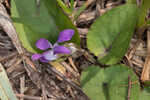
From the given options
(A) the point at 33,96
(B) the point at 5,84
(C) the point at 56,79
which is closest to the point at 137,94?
(C) the point at 56,79

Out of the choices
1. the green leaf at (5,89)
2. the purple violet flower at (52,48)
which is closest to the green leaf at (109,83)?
the purple violet flower at (52,48)

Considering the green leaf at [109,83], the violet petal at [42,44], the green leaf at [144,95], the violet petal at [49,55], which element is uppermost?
the violet petal at [42,44]

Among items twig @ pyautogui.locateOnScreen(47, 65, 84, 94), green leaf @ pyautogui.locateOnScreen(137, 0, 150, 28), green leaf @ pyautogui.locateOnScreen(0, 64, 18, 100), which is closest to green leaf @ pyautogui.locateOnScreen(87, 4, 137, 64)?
green leaf @ pyautogui.locateOnScreen(137, 0, 150, 28)

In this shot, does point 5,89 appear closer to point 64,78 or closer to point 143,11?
point 64,78

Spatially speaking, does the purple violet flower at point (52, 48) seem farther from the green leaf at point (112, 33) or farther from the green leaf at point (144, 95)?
the green leaf at point (144, 95)

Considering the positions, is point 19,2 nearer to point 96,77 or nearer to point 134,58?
point 96,77

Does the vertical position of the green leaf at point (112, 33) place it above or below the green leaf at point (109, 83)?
above

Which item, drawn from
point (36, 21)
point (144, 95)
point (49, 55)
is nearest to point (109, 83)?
point (144, 95)
